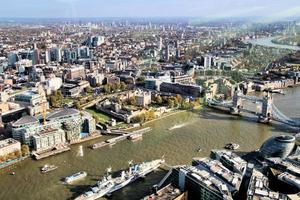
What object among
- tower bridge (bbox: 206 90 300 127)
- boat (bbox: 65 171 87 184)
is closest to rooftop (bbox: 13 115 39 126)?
boat (bbox: 65 171 87 184)

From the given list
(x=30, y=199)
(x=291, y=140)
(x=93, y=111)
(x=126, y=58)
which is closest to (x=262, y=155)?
(x=291, y=140)

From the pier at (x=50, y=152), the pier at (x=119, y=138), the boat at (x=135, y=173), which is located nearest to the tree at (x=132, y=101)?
the pier at (x=119, y=138)

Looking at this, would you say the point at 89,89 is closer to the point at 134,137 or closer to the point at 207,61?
the point at 134,137

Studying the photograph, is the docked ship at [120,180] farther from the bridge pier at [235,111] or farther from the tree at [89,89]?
the tree at [89,89]

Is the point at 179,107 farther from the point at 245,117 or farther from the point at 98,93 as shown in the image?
the point at 98,93

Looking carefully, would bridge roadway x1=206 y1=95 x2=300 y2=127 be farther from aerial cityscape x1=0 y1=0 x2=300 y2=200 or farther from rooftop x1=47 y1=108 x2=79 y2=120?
rooftop x1=47 y1=108 x2=79 y2=120
